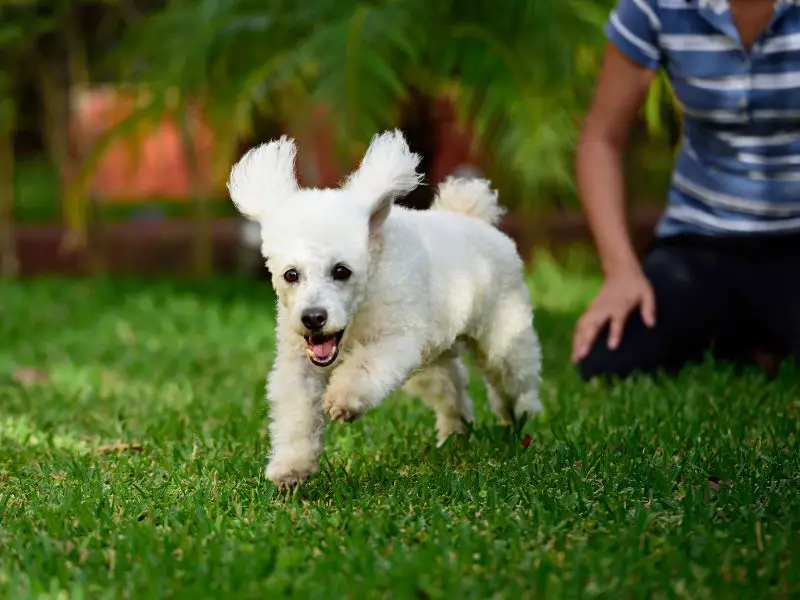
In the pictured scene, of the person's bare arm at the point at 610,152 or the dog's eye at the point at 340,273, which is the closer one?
the dog's eye at the point at 340,273

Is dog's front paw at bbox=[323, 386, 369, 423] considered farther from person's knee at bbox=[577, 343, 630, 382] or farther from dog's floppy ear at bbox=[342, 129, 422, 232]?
person's knee at bbox=[577, 343, 630, 382]

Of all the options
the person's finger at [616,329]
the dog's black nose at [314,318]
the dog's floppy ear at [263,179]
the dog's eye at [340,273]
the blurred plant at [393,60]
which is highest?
the dog's floppy ear at [263,179]

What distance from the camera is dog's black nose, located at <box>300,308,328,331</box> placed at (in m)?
2.66

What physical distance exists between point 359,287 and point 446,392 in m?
0.89

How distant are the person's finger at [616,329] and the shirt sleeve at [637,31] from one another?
937 millimetres

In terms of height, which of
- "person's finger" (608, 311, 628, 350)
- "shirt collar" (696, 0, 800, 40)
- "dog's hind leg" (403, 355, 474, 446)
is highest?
"shirt collar" (696, 0, 800, 40)

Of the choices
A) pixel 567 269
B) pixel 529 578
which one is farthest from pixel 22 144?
pixel 529 578

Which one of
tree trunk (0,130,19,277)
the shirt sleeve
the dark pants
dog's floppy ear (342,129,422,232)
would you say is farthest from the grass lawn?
tree trunk (0,130,19,277)

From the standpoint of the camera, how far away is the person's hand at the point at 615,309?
4613 millimetres

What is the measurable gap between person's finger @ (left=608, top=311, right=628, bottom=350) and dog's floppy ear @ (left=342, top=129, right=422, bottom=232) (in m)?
1.85

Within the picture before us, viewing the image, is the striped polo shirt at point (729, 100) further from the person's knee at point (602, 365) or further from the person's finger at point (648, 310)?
the person's knee at point (602, 365)

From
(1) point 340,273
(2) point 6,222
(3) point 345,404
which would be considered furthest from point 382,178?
(2) point 6,222

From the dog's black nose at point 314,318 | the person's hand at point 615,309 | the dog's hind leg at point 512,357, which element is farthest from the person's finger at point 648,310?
the dog's black nose at point 314,318

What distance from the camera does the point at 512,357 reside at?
3.54m
